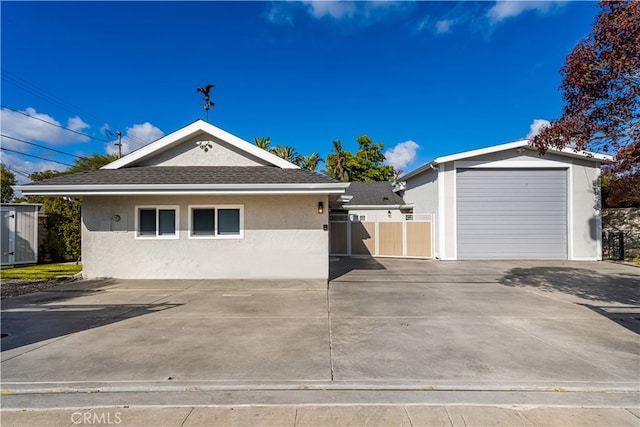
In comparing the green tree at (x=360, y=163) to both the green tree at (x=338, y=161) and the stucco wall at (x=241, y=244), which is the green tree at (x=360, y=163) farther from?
the stucco wall at (x=241, y=244)

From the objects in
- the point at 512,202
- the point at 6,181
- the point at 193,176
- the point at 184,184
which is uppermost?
the point at 6,181

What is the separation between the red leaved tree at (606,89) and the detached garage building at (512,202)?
8.50 m

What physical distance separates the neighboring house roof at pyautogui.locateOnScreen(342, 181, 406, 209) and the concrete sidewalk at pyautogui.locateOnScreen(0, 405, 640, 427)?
16689 mm

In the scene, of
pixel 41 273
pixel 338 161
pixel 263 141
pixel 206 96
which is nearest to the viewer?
pixel 41 273

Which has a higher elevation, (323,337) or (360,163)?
(360,163)

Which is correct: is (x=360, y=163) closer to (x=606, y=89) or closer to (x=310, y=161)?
(x=310, y=161)

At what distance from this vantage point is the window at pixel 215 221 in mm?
9945

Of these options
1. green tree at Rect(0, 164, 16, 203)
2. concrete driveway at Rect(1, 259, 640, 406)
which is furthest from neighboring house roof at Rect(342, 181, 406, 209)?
green tree at Rect(0, 164, 16, 203)

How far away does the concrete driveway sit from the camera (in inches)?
142

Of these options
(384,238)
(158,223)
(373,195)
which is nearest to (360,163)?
(373,195)

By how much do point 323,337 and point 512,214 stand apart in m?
13.2

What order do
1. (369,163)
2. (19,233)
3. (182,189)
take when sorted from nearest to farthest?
(182,189), (19,233), (369,163)

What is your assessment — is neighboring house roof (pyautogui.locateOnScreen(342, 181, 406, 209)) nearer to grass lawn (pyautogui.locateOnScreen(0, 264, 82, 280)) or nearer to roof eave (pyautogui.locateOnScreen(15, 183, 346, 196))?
roof eave (pyautogui.locateOnScreen(15, 183, 346, 196))

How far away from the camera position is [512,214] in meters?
14.6
